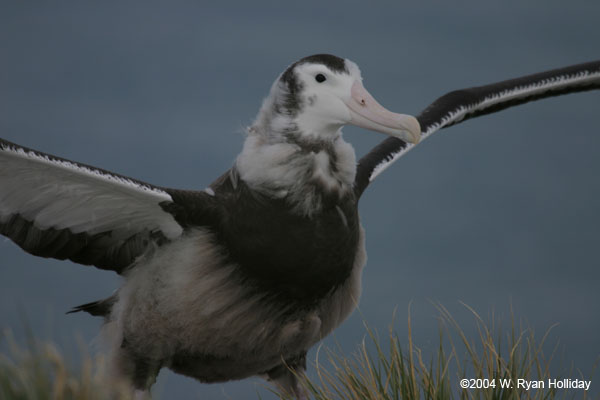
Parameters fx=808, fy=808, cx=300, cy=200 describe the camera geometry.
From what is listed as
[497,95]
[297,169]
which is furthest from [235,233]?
[497,95]

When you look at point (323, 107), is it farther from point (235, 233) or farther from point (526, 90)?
point (526, 90)

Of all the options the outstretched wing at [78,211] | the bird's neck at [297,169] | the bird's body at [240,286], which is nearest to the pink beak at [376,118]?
the bird's neck at [297,169]

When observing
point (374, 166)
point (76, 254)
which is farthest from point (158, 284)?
point (374, 166)

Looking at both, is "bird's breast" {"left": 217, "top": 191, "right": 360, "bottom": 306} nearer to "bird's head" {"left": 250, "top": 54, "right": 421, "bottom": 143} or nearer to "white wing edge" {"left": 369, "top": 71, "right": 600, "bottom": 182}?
"bird's head" {"left": 250, "top": 54, "right": 421, "bottom": 143}

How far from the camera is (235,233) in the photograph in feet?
13.8

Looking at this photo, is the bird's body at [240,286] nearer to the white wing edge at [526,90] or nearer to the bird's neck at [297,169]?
the bird's neck at [297,169]

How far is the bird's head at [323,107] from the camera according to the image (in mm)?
4148

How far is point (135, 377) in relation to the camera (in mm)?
4566

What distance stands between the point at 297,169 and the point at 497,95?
2.45 metres

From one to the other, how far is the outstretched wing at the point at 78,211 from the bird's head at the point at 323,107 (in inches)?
29.9

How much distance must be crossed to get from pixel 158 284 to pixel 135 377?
0.60 metres

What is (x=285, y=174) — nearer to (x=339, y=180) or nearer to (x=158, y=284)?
(x=339, y=180)

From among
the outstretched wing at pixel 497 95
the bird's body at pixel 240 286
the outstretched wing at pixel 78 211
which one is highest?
the outstretched wing at pixel 497 95

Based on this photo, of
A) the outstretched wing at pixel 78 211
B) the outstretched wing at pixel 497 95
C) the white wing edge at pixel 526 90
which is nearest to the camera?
the outstretched wing at pixel 78 211
